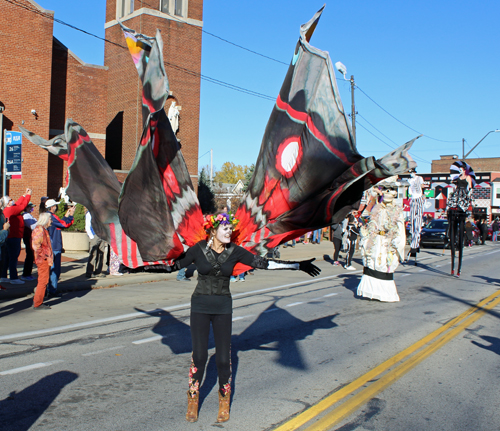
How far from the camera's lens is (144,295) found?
1109 cm

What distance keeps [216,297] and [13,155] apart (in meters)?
9.56

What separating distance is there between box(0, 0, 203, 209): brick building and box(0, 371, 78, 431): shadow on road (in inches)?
793

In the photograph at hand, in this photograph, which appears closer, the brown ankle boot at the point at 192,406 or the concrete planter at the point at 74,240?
the brown ankle boot at the point at 192,406

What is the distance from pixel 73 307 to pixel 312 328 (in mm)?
4562

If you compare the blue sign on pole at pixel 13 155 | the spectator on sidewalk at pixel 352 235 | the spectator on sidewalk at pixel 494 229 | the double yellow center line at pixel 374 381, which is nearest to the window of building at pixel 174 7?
the spectator on sidewalk at pixel 352 235

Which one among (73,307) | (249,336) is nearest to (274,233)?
(249,336)

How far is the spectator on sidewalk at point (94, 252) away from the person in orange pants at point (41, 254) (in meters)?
3.33

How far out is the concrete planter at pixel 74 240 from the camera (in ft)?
62.6

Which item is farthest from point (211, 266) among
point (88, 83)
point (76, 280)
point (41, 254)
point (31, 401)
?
point (88, 83)

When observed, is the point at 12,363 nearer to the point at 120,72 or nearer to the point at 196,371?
the point at 196,371

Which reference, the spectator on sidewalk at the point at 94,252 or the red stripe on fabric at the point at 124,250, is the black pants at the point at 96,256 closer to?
the spectator on sidewalk at the point at 94,252

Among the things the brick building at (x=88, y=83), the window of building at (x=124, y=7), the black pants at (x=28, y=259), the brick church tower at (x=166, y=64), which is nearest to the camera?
the black pants at (x=28, y=259)

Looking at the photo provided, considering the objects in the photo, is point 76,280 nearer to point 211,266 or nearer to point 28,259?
point 28,259

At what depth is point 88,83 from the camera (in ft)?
96.2
